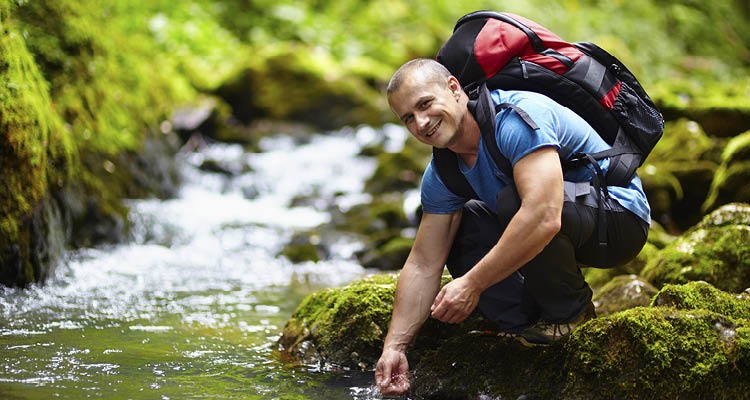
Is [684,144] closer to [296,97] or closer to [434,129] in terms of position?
[434,129]

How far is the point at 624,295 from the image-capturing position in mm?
4152

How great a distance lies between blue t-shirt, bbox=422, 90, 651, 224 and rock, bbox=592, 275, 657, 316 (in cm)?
131

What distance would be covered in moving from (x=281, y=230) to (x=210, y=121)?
4933 millimetres

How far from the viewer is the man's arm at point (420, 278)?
312 centimetres

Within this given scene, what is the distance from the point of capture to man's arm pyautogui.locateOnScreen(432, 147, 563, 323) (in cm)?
255

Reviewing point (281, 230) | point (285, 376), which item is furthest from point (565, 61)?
point (281, 230)

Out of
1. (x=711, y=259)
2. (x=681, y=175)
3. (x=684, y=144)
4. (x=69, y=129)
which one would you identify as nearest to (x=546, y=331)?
(x=711, y=259)

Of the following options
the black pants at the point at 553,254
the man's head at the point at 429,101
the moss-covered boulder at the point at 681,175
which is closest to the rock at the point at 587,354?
the black pants at the point at 553,254

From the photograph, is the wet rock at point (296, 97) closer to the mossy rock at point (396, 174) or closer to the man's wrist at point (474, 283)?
the mossy rock at point (396, 174)

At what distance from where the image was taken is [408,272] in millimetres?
3146

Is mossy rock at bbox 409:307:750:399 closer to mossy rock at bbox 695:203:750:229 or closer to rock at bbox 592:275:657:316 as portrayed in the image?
rock at bbox 592:275:657:316

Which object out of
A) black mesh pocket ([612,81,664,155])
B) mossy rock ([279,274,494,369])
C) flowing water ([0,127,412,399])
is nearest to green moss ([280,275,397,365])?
mossy rock ([279,274,494,369])

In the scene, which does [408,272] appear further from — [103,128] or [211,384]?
[103,128]

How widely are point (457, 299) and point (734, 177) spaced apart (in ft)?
15.1
